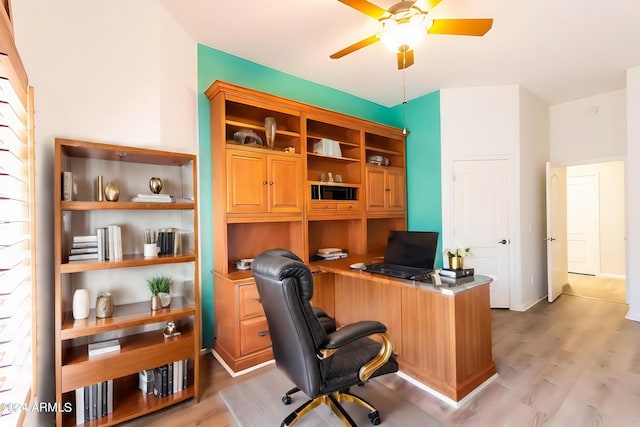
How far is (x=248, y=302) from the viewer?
2.53 m

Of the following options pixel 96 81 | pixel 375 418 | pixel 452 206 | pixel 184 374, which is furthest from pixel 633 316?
pixel 96 81

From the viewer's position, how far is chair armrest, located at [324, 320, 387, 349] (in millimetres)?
1488

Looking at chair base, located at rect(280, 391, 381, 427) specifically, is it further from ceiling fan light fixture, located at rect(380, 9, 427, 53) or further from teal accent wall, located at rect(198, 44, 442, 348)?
ceiling fan light fixture, located at rect(380, 9, 427, 53)

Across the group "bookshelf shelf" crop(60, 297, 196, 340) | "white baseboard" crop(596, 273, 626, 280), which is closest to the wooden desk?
"bookshelf shelf" crop(60, 297, 196, 340)

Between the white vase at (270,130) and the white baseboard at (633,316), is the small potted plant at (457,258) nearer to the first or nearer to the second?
the white vase at (270,130)

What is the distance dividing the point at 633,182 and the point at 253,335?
15.6ft

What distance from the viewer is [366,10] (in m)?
Result: 1.84

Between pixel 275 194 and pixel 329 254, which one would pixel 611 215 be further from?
pixel 275 194

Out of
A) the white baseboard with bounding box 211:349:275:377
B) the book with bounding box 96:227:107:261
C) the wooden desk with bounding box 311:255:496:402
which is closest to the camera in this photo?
the book with bounding box 96:227:107:261

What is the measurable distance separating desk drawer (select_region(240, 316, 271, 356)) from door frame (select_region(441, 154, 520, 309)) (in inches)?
112

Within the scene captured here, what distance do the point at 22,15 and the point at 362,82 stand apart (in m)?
3.18

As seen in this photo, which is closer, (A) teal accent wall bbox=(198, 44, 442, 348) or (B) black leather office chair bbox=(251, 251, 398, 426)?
(B) black leather office chair bbox=(251, 251, 398, 426)

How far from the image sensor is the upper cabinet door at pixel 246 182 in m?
2.64

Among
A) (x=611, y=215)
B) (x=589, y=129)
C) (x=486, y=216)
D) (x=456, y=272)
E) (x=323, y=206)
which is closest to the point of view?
(x=456, y=272)
